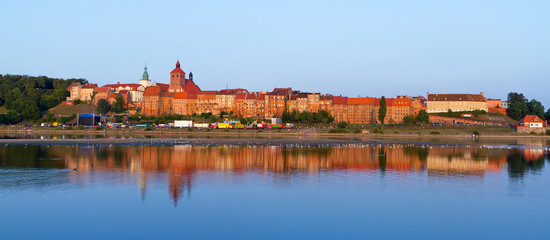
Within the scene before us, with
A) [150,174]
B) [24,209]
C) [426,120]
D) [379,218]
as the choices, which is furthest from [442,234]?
[426,120]

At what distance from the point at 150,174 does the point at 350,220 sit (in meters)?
13.2

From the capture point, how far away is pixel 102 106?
10350cm

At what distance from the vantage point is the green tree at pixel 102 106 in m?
A: 103

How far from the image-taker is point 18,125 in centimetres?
9088

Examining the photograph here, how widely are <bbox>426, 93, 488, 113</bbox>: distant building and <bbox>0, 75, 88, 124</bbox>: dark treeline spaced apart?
78.9 m

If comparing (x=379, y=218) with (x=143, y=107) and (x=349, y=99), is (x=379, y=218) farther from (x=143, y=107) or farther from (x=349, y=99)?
(x=143, y=107)

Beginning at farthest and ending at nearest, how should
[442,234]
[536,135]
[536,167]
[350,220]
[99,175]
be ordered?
[536,135] → [536,167] → [99,175] → [350,220] → [442,234]

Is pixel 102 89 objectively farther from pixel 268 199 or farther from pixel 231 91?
pixel 268 199

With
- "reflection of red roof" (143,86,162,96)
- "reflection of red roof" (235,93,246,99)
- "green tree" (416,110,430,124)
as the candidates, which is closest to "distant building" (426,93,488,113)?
"green tree" (416,110,430,124)

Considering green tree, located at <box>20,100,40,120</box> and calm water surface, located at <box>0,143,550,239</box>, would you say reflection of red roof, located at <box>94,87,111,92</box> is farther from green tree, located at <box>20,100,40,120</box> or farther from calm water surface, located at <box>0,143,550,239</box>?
calm water surface, located at <box>0,143,550,239</box>

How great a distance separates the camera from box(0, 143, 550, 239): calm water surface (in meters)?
15.4

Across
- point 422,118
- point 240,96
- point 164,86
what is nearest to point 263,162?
point 422,118

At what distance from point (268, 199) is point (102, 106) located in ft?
298

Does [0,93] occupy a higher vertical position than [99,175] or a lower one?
higher
